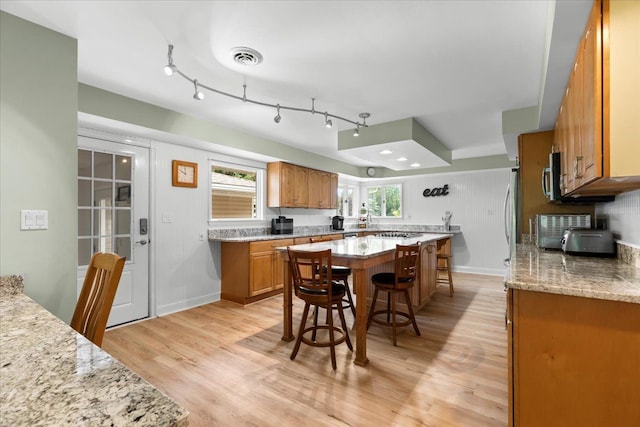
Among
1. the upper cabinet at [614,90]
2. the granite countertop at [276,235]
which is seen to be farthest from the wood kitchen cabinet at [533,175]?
the granite countertop at [276,235]

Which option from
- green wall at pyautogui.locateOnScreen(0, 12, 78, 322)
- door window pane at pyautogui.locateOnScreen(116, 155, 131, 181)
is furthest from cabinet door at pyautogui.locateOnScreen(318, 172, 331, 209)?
green wall at pyautogui.locateOnScreen(0, 12, 78, 322)

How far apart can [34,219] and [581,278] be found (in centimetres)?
290

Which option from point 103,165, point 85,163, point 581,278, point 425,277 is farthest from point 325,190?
point 581,278

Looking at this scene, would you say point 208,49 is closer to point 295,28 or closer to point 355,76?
point 295,28

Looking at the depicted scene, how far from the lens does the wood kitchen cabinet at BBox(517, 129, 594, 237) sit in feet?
10.7

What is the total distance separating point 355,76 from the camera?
260cm

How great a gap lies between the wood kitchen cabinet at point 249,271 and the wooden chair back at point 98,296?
2.52m

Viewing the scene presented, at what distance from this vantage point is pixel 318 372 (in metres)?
2.33

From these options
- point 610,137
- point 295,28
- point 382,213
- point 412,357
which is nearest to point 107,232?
point 295,28

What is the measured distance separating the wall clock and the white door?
32 cm

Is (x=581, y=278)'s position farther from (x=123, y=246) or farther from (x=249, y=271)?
(x=123, y=246)

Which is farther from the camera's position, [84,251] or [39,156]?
[84,251]

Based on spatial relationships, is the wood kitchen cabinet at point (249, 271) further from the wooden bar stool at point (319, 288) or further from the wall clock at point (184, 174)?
the wooden bar stool at point (319, 288)

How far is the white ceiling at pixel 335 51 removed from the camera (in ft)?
5.77
